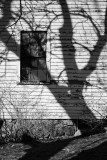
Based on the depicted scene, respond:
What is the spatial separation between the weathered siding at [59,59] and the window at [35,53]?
201mm

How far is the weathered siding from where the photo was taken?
11.2 meters

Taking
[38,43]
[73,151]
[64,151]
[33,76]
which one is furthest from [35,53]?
[73,151]

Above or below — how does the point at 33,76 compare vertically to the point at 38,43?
below

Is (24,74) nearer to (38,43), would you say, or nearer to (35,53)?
(35,53)

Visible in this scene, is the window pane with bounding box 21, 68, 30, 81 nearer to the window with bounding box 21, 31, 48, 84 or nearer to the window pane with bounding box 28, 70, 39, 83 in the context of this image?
the window with bounding box 21, 31, 48, 84

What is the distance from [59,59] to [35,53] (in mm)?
907

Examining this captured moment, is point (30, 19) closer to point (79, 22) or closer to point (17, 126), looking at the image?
point (79, 22)

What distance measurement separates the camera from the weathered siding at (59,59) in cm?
1119

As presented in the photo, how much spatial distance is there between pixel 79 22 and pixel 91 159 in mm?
5762

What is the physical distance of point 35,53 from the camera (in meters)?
11.3

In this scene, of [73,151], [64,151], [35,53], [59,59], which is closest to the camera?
[73,151]

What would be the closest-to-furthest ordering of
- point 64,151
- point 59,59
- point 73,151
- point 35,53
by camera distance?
point 73,151, point 64,151, point 59,59, point 35,53

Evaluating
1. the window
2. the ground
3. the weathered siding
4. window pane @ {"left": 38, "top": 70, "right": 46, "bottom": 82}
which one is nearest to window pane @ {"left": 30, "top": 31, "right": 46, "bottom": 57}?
the window

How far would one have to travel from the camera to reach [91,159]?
688 centimetres
